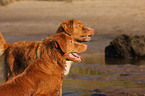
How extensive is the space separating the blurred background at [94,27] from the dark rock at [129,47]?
554mm

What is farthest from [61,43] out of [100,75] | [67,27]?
[100,75]

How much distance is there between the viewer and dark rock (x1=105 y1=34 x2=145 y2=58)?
1319cm

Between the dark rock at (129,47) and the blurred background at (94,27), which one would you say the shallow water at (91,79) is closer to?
the blurred background at (94,27)

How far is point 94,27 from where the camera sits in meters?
19.9

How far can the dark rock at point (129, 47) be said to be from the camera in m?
A: 13.2

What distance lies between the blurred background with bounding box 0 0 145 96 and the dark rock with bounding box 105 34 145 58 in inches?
21.8

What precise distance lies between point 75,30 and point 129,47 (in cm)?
576

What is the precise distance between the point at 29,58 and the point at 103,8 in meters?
16.1

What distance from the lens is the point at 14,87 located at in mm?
5750

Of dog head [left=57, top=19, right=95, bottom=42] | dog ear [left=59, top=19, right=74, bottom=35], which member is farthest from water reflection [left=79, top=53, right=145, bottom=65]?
dog ear [left=59, top=19, right=74, bottom=35]

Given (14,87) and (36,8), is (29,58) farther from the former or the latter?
(36,8)

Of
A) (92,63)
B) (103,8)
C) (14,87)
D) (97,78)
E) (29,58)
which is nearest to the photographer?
(14,87)

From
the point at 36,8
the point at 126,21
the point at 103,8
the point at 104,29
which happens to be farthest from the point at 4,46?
the point at 36,8

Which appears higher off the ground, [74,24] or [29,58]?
[74,24]
